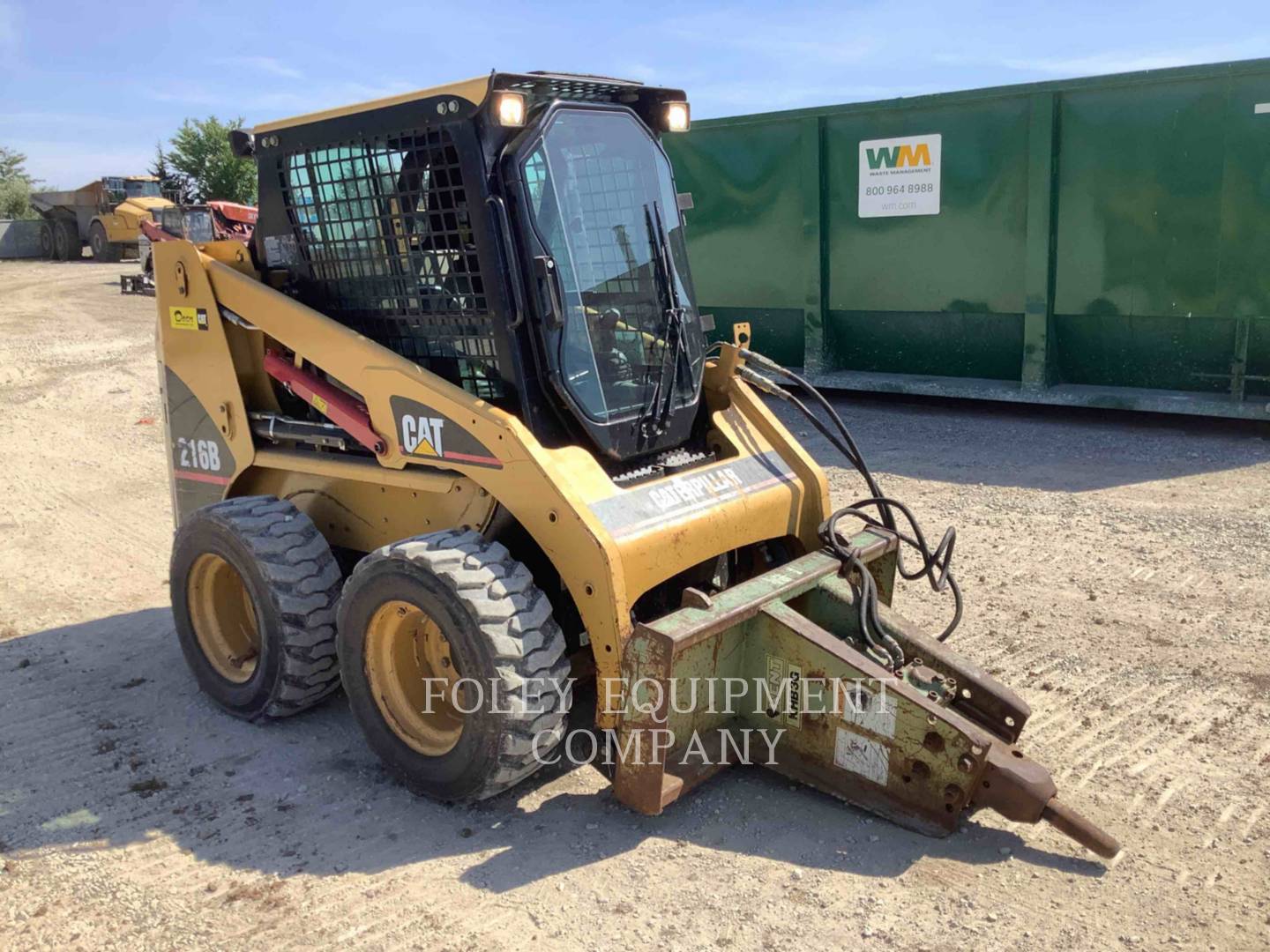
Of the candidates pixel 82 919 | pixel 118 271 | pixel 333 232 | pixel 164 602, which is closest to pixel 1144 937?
pixel 82 919

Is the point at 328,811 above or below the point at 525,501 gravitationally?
below

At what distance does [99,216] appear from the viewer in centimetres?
2738

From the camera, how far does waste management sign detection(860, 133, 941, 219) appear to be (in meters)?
9.30

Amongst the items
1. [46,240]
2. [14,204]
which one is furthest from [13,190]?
[46,240]

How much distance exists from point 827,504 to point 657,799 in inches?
58.3

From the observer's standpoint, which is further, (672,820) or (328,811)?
(328,811)

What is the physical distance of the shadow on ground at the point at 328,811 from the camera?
3.23 m

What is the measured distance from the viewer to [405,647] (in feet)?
12.2

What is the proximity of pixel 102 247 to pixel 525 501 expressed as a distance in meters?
27.9

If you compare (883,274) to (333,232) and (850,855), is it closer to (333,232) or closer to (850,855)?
(333,232)

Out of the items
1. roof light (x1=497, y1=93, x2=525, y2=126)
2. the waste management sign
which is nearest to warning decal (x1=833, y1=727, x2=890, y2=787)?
roof light (x1=497, y1=93, x2=525, y2=126)

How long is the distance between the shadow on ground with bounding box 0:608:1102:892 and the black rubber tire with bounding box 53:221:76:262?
28.3m

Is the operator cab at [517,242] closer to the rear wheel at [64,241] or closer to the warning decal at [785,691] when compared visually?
the warning decal at [785,691]

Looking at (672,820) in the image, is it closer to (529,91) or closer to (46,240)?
(529,91)
